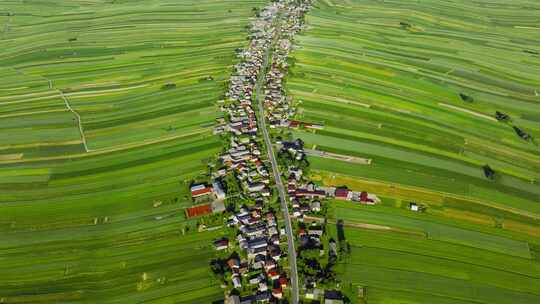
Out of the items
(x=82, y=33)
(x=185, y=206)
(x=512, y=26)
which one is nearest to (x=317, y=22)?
(x=512, y=26)

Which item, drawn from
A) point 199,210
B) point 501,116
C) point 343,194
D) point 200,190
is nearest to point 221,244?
point 199,210

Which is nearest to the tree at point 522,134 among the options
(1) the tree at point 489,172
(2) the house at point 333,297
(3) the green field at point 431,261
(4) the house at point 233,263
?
(1) the tree at point 489,172

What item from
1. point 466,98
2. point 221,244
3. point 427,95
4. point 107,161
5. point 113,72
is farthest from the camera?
point 113,72

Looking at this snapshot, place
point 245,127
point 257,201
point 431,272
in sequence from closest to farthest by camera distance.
Answer: point 431,272 → point 257,201 → point 245,127

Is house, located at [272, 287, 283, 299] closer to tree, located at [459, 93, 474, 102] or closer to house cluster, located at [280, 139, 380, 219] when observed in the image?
house cluster, located at [280, 139, 380, 219]

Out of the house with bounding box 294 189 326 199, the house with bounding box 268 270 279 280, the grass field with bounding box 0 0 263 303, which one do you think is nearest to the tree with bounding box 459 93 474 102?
the house with bounding box 294 189 326 199

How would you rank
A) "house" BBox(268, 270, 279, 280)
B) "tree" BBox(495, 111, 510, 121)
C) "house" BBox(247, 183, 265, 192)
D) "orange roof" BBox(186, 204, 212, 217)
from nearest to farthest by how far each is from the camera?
"house" BBox(268, 270, 279, 280) < "orange roof" BBox(186, 204, 212, 217) < "house" BBox(247, 183, 265, 192) < "tree" BBox(495, 111, 510, 121)

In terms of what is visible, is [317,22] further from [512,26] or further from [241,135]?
[241,135]

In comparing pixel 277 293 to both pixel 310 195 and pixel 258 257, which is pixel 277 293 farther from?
pixel 310 195
